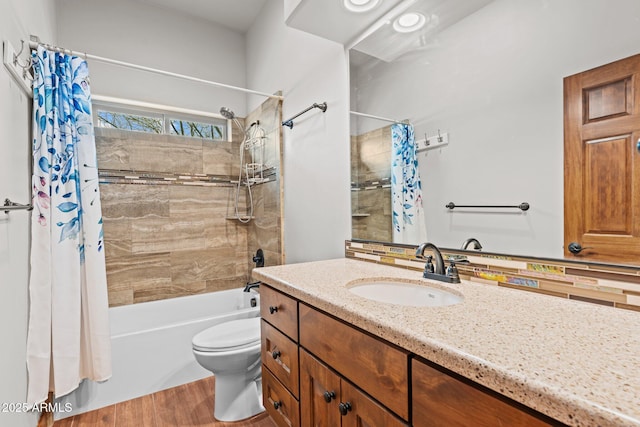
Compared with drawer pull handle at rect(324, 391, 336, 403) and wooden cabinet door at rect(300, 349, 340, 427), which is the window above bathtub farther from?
drawer pull handle at rect(324, 391, 336, 403)

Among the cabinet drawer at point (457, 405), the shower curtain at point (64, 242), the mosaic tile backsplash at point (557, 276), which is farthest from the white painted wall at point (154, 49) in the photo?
the cabinet drawer at point (457, 405)

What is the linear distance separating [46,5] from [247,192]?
1.90m

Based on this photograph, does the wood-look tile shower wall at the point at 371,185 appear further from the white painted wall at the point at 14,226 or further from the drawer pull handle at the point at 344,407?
the white painted wall at the point at 14,226

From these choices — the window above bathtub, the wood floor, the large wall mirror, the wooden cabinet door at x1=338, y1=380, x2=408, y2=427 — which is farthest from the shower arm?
the wood floor

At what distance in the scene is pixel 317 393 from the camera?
96 centimetres

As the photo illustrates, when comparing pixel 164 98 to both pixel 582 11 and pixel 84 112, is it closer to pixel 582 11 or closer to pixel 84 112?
pixel 84 112

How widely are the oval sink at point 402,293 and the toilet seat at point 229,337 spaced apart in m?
0.91

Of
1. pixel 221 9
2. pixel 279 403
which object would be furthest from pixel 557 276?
pixel 221 9

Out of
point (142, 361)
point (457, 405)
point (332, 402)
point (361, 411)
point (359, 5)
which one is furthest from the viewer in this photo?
point (142, 361)

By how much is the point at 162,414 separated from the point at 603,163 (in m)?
2.37

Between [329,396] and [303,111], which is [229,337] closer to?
[329,396]

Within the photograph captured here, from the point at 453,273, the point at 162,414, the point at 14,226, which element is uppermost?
the point at 14,226

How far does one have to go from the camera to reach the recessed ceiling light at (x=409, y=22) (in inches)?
52.9

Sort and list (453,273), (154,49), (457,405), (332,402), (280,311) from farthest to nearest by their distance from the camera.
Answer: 1. (154,49)
2. (280,311)
3. (453,273)
4. (332,402)
5. (457,405)
